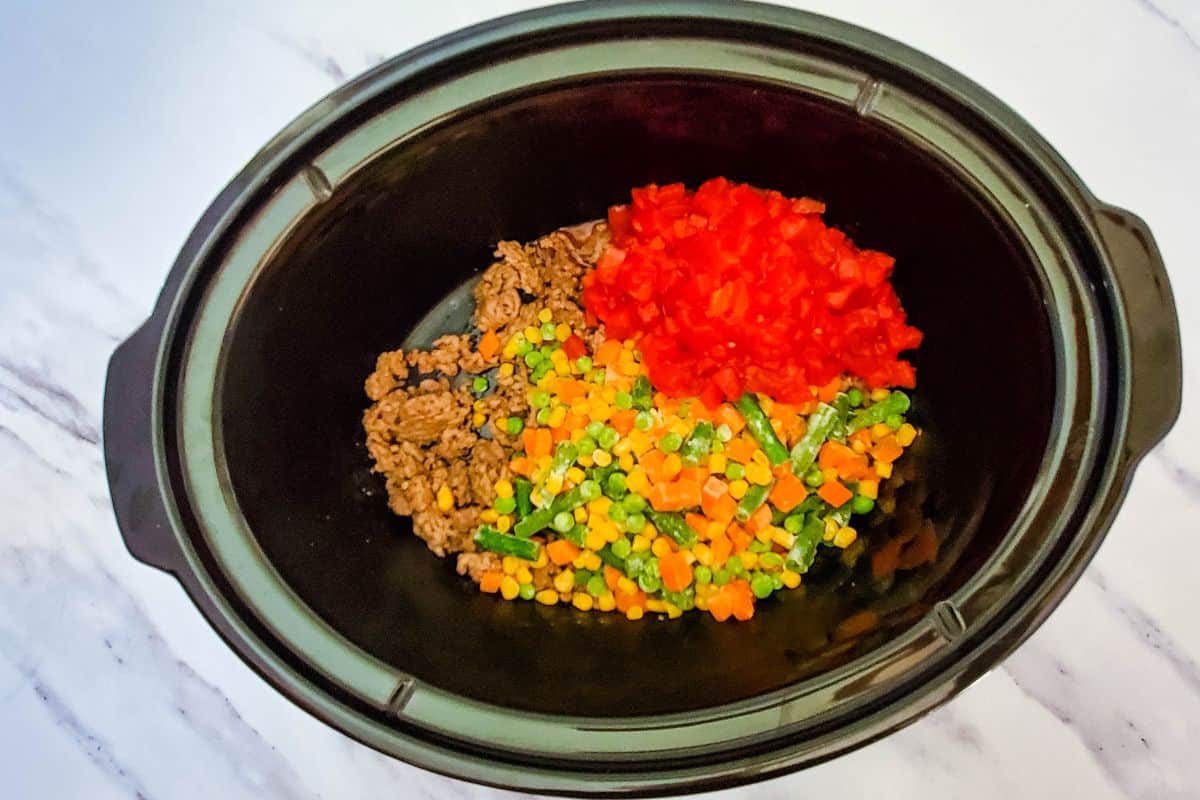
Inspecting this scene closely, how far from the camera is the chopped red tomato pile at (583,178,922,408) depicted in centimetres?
134

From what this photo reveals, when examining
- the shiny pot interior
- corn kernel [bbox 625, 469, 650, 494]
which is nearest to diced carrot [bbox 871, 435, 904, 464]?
the shiny pot interior

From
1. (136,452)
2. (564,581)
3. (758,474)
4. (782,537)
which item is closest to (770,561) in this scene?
(782,537)

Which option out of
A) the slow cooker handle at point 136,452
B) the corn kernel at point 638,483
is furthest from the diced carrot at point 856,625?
the slow cooker handle at point 136,452

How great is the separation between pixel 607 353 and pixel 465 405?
0.92ft

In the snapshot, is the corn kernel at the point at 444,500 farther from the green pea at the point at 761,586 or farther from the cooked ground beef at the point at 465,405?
the green pea at the point at 761,586

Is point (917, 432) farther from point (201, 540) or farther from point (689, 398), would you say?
point (201, 540)

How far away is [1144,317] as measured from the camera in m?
1.08

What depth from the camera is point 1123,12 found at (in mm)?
1411

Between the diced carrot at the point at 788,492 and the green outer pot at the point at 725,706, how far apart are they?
0.34 meters

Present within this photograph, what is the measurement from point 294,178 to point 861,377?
3.17 ft

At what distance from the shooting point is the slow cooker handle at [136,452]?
1.11m

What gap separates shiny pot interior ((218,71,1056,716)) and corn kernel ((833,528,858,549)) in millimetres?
61

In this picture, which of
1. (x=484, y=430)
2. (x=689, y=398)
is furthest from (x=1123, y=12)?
(x=484, y=430)

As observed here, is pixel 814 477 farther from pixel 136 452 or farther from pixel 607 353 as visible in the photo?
pixel 136 452
